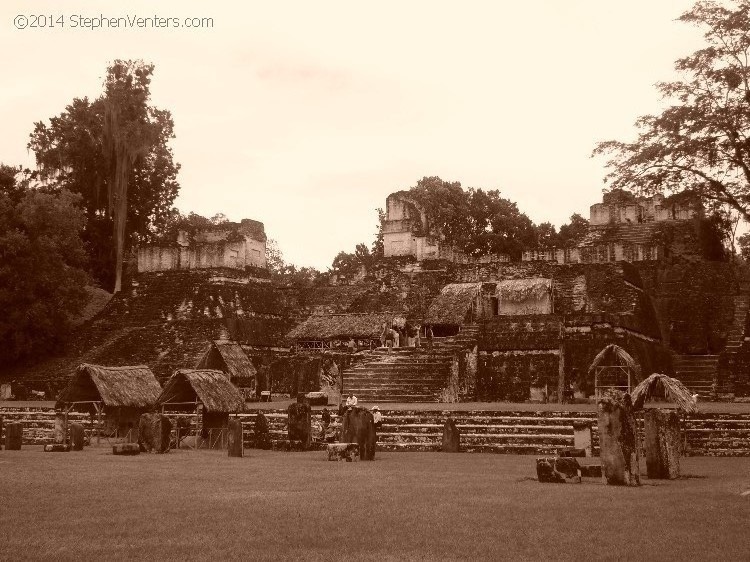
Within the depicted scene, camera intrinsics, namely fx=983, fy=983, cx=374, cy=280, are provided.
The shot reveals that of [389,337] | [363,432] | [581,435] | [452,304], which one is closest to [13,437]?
[363,432]

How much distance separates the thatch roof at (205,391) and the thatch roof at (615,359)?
7977 millimetres

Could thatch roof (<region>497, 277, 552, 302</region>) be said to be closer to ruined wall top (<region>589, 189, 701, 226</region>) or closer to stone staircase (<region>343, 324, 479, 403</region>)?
stone staircase (<region>343, 324, 479, 403</region>)

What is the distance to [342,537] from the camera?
751cm

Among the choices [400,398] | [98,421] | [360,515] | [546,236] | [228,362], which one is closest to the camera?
[360,515]

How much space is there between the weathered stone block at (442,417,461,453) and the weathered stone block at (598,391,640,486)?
20.7 ft

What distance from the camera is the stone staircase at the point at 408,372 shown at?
24766 mm

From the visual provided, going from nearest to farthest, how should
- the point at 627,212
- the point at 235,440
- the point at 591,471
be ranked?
the point at 591,471 → the point at 235,440 → the point at 627,212

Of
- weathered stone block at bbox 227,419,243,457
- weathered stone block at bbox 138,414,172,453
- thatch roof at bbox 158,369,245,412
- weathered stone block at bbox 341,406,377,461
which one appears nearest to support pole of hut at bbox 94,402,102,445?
thatch roof at bbox 158,369,245,412

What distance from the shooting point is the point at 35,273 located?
30.2 meters

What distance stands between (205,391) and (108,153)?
2093 centimetres

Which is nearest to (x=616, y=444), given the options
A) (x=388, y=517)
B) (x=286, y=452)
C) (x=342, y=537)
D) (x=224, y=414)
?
(x=388, y=517)

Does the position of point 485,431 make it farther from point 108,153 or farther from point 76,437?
point 108,153

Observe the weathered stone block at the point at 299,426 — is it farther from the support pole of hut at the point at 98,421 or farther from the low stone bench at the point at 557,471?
the low stone bench at the point at 557,471

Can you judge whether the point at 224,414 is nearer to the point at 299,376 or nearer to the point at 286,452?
the point at 286,452
